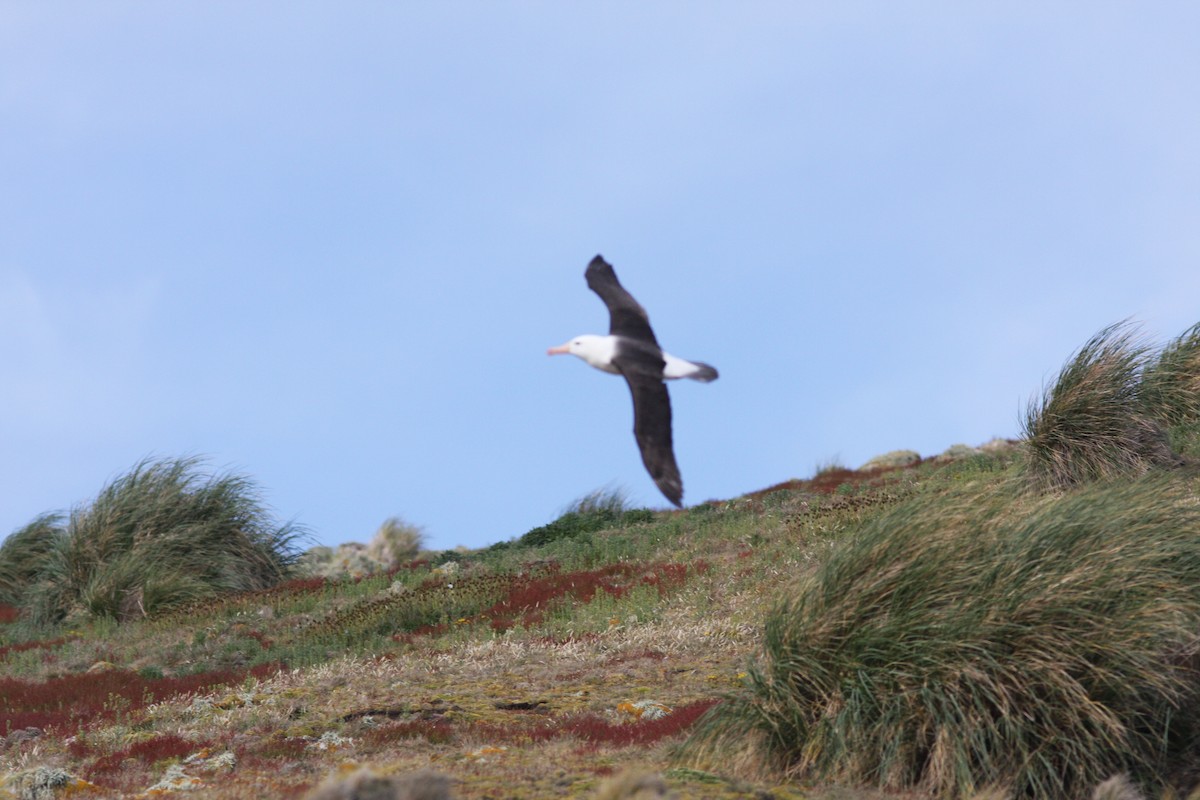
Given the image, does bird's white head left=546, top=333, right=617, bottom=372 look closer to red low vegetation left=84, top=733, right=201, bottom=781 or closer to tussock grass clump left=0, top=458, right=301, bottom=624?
red low vegetation left=84, top=733, right=201, bottom=781

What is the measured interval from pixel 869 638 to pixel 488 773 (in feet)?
9.13

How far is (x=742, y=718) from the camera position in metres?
8.80

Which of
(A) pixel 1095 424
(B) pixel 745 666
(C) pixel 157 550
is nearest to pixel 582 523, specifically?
(C) pixel 157 550

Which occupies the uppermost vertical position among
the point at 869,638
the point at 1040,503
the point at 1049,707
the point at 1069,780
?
the point at 1040,503

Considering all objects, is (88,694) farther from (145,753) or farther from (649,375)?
(649,375)

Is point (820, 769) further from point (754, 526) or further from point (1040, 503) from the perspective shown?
point (754, 526)

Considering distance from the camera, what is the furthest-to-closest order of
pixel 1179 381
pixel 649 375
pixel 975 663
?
1. pixel 1179 381
2. pixel 975 663
3. pixel 649 375

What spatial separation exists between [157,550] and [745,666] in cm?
1522

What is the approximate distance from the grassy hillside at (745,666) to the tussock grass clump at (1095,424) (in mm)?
45

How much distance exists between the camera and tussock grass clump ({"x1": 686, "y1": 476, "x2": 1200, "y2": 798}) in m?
8.20

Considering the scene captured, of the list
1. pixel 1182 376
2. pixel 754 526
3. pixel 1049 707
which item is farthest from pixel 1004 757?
pixel 1182 376

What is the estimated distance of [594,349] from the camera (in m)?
8.07

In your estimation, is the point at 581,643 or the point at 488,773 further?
the point at 581,643

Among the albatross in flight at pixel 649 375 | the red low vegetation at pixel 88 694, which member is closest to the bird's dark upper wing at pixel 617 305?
the albatross in flight at pixel 649 375
